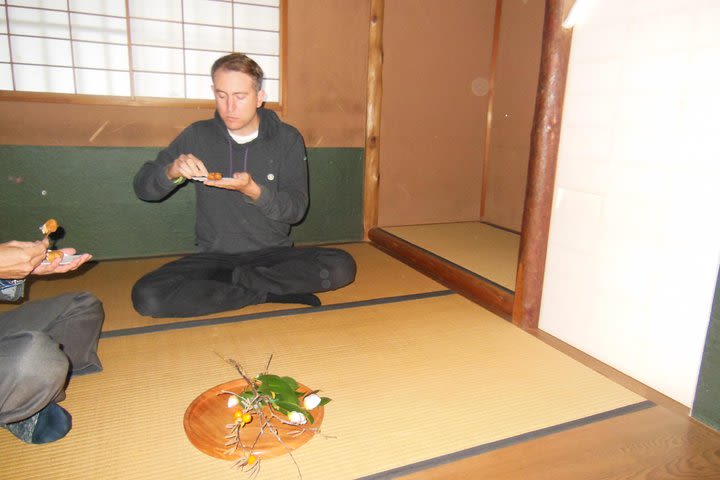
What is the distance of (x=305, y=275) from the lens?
255cm

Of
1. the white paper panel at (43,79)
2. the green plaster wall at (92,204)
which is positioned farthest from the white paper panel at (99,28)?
the green plaster wall at (92,204)

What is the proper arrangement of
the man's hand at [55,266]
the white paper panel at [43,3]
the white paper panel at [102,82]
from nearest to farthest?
the man's hand at [55,266], the white paper panel at [43,3], the white paper panel at [102,82]

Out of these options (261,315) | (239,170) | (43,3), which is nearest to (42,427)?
(261,315)

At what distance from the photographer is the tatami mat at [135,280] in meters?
2.39

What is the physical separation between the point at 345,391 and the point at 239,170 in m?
1.46

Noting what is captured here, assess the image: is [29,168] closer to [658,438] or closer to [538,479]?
[538,479]

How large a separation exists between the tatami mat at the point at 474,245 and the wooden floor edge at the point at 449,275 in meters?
0.11

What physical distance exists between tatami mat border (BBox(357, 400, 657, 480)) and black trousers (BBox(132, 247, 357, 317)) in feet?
4.41

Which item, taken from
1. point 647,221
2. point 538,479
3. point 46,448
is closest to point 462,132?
point 647,221

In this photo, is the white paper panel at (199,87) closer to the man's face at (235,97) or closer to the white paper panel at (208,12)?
the white paper panel at (208,12)

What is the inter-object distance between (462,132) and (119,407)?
3.76 meters

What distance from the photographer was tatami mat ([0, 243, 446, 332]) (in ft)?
7.83

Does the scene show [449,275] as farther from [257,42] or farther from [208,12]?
[208,12]

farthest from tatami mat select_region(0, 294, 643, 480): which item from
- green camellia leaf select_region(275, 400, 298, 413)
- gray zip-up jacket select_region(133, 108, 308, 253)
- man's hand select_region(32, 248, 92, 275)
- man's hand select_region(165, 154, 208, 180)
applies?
man's hand select_region(165, 154, 208, 180)
